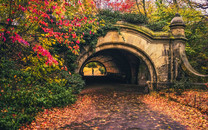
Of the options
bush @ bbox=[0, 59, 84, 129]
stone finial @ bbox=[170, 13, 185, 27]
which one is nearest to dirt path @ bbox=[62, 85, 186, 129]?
bush @ bbox=[0, 59, 84, 129]

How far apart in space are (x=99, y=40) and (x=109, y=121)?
18.2 ft

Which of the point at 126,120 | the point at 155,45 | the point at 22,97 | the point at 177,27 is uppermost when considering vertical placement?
the point at 177,27

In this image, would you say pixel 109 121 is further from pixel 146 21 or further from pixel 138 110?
pixel 146 21

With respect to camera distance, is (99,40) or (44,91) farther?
(99,40)

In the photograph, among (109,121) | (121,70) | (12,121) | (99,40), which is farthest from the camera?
(121,70)

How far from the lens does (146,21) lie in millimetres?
10430

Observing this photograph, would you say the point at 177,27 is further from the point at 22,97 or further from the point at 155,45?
the point at 22,97

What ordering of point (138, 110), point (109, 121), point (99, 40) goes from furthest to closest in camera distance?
point (99, 40) < point (138, 110) < point (109, 121)

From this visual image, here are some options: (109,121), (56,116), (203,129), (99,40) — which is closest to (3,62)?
(56,116)

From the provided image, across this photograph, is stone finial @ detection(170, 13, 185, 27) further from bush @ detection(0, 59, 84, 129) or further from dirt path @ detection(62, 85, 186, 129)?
bush @ detection(0, 59, 84, 129)

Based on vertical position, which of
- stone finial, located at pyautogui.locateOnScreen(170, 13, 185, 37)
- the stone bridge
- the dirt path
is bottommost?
the dirt path

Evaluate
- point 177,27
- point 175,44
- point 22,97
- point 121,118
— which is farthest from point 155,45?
point 22,97

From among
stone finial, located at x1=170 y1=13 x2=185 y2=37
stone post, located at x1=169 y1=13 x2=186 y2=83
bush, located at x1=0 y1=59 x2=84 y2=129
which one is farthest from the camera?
stone post, located at x1=169 y1=13 x2=186 y2=83

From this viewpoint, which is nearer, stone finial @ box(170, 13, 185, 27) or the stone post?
stone finial @ box(170, 13, 185, 27)
